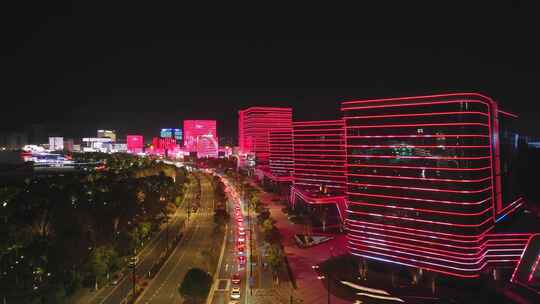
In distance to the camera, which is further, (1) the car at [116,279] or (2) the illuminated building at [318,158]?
(2) the illuminated building at [318,158]

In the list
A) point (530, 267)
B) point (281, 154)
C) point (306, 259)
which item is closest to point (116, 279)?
point (306, 259)

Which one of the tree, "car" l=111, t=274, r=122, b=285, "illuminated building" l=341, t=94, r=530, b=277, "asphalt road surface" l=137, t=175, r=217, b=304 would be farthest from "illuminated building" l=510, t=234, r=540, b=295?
"car" l=111, t=274, r=122, b=285

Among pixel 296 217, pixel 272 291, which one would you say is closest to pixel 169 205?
pixel 296 217

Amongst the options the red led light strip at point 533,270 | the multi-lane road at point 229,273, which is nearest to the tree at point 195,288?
the multi-lane road at point 229,273

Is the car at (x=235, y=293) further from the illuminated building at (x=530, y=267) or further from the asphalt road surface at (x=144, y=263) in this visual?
the illuminated building at (x=530, y=267)

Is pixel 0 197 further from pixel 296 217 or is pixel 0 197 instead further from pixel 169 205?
pixel 296 217
